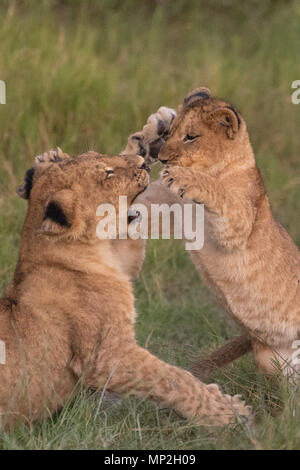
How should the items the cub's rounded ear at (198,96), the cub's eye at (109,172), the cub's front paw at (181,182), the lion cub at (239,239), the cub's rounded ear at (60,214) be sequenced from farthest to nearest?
the cub's rounded ear at (198,96)
the lion cub at (239,239)
the cub's front paw at (181,182)
the cub's eye at (109,172)
the cub's rounded ear at (60,214)

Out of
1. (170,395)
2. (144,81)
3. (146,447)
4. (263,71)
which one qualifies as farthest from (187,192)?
(263,71)

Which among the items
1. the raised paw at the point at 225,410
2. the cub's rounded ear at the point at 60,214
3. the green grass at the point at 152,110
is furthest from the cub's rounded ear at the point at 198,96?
the raised paw at the point at 225,410

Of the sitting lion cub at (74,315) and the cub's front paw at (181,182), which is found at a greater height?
the cub's front paw at (181,182)

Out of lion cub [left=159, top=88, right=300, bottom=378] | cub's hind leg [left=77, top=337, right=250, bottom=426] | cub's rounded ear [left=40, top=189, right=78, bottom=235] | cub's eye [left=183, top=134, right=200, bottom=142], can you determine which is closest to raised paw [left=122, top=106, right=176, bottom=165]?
lion cub [left=159, top=88, right=300, bottom=378]

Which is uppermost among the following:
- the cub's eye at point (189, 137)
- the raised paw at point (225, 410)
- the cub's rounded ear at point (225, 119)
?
the cub's rounded ear at point (225, 119)

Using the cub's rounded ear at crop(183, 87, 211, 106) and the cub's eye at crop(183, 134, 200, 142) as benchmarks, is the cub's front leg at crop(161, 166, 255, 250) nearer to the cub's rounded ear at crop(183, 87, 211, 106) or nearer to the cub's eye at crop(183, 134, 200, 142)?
the cub's eye at crop(183, 134, 200, 142)

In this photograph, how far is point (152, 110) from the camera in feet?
25.1

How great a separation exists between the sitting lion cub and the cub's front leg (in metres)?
0.20

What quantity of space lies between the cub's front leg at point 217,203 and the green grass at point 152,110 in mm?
713

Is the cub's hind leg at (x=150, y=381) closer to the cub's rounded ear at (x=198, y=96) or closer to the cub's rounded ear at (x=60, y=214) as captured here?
the cub's rounded ear at (x=60, y=214)

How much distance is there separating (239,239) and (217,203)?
0.80ft

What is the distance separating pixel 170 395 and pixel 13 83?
3.98 meters

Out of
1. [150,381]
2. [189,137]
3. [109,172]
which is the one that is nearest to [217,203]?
[189,137]

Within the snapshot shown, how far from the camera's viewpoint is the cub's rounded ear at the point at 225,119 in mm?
4445
